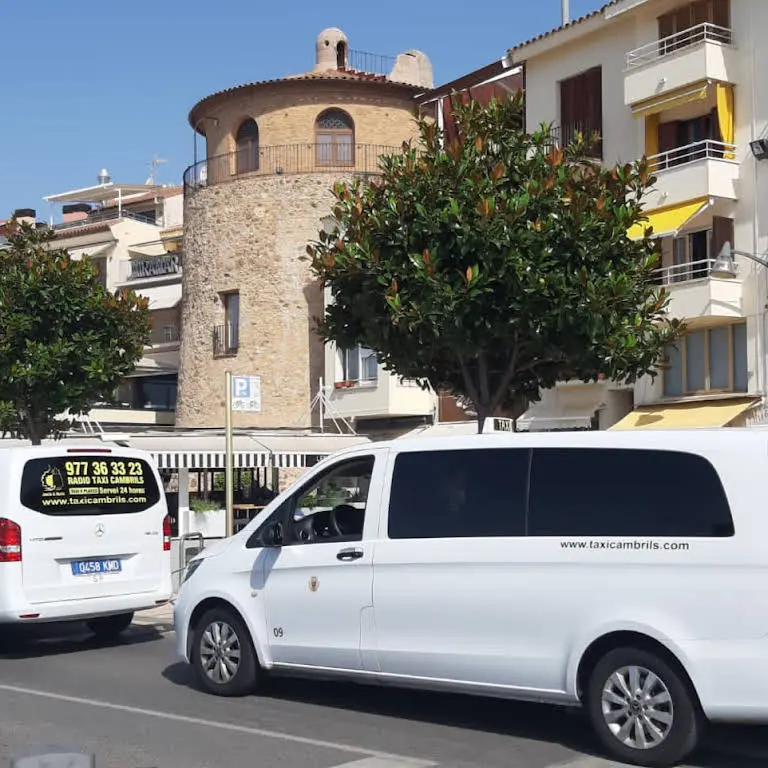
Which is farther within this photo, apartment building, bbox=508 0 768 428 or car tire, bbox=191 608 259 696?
apartment building, bbox=508 0 768 428

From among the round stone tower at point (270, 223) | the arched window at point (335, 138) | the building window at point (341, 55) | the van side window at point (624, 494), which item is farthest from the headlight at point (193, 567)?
the building window at point (341, 55)

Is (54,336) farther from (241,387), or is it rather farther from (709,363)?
(709,363)

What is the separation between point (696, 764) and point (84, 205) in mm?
73830

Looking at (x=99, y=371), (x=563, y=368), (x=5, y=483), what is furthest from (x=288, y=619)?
(x=99, y=371)

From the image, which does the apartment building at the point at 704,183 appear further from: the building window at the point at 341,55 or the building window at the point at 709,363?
the building window at the point at 341,55

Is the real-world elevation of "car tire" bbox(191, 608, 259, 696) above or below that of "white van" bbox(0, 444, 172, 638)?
below

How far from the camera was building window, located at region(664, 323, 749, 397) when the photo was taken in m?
27.8

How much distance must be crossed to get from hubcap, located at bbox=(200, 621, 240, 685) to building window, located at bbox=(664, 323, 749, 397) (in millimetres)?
18666

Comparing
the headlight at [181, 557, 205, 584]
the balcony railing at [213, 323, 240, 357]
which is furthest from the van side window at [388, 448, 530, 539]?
the balcony railing at [213, 323, 240, 357]

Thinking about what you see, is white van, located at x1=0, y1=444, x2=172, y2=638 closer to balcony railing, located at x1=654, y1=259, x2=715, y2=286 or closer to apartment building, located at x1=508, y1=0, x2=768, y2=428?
apartment building, located at x1=508, y1=0, x2=768, y2=428

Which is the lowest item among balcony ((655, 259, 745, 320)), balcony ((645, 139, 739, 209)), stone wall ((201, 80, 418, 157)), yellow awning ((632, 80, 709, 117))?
balcony ((655, 259, 745, 320))

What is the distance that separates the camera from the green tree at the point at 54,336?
2283 centimetres

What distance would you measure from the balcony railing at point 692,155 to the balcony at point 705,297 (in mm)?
2302

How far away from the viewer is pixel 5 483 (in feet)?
41.8
